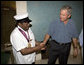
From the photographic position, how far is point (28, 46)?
1698 mm

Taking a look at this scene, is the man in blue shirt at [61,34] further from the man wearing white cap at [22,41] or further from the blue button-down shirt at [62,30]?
the man wearing white cap at [22,41]

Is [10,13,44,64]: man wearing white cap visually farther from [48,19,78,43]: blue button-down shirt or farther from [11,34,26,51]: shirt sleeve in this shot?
[48,19,78,43]: blue button-down shirt

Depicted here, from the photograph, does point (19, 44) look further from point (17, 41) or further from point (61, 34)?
point (61, 34)

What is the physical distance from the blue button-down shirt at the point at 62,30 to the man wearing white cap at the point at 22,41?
1.92ft

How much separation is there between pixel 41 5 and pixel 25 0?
505mm

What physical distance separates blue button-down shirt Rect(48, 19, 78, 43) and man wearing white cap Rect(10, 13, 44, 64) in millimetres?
586

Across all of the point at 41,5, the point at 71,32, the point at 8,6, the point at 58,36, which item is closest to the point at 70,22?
the point at 71,32

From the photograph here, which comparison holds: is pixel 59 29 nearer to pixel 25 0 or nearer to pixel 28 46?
pixel 28 46

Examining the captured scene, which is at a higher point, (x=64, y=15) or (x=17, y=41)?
(x=64, y=15)

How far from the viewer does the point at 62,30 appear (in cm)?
215

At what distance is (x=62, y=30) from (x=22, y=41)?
0.90m

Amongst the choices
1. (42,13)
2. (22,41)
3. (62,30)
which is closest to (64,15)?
(62,30)

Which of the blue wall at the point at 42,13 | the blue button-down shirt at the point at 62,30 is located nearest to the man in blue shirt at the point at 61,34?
the blue button-down shirt at the point at 62,30

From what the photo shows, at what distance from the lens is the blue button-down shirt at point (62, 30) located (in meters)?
2.14
